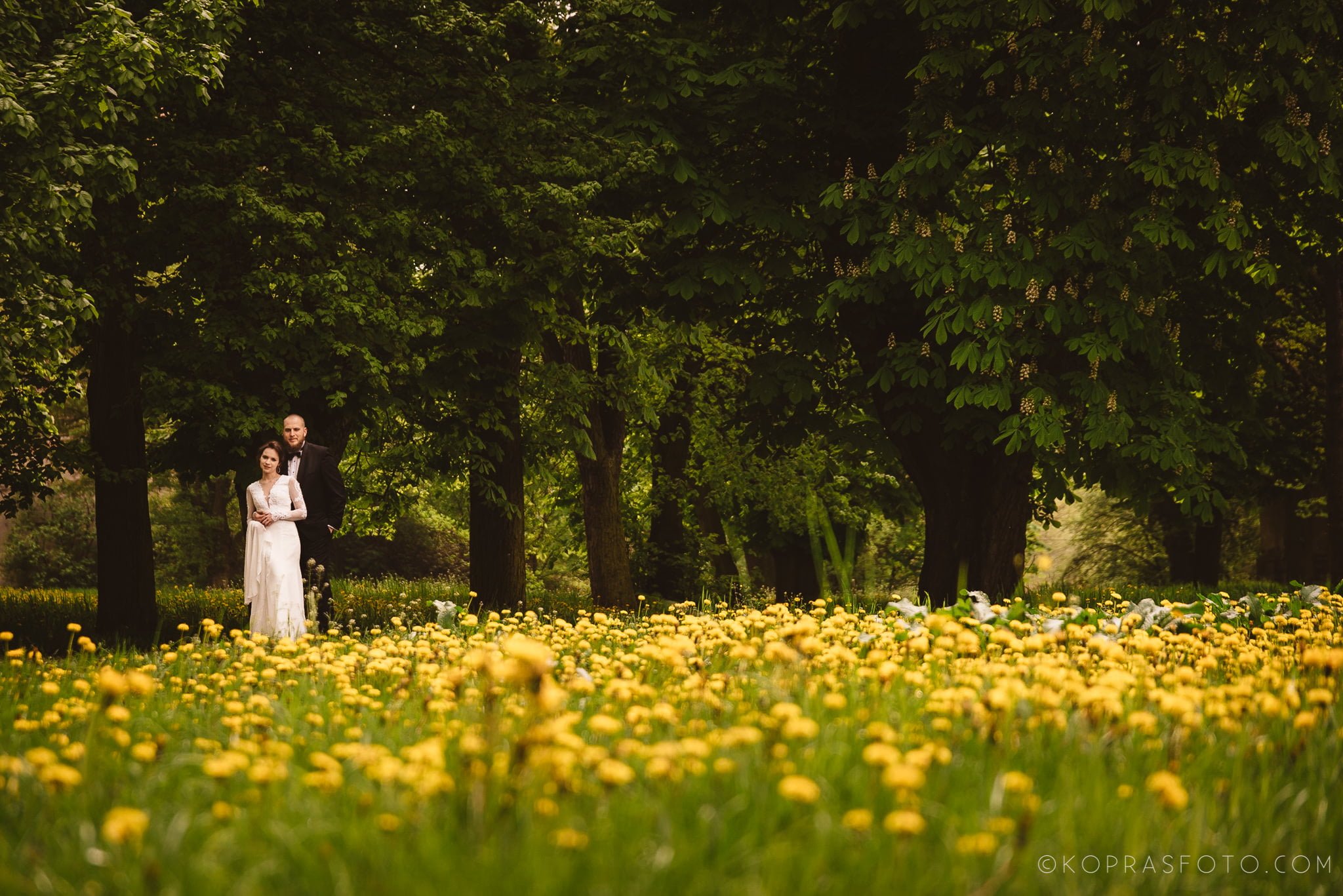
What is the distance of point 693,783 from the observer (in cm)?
289

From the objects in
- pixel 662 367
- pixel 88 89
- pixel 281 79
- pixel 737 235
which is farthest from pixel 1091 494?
Result: pixel 88 89

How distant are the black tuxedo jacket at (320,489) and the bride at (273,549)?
0.34 m

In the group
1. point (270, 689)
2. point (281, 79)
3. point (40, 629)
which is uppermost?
point (281, 79)

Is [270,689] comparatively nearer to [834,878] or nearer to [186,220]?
[834,878]

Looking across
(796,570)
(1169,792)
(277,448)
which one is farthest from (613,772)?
(796,570)

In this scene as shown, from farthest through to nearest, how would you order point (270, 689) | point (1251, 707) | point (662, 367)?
point (662, 367)
point (270, 689)
point (1251, 707)

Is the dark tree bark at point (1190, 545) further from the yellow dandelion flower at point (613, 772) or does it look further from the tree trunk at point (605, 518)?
the yellow dandelion flower at point (613, 772)

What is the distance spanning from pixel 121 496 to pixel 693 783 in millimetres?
11816

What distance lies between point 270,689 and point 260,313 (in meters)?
6.06

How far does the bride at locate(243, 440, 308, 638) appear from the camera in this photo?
8867mm

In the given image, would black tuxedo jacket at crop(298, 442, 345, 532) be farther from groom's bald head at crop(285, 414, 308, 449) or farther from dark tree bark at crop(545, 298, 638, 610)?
dark tree bark at crop(545, 298, 638, 610)

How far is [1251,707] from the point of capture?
3.74 meters

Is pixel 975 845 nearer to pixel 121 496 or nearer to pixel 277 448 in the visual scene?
pixel 277 448

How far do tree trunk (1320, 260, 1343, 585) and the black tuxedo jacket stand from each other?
1406 cm
